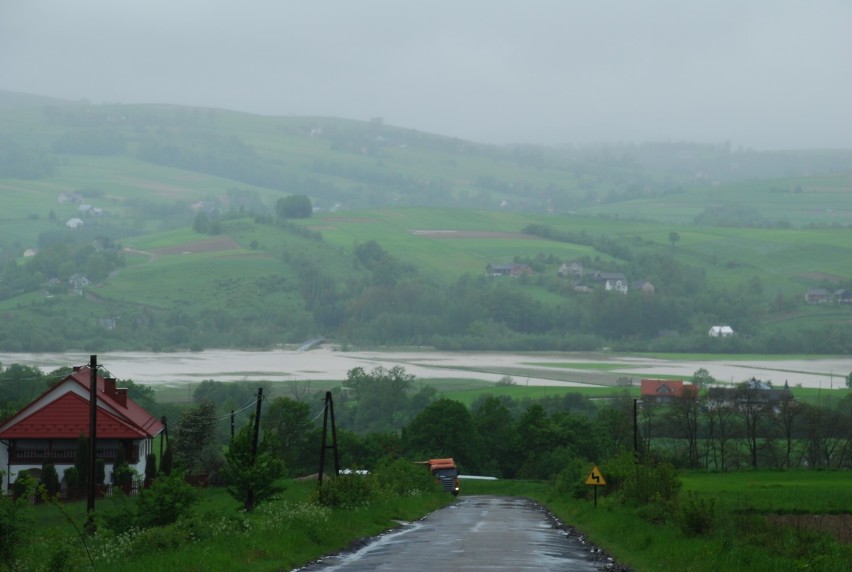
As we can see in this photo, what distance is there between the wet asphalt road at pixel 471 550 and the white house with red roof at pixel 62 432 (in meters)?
27.2

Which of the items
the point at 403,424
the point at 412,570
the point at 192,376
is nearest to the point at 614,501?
the point at 412,570

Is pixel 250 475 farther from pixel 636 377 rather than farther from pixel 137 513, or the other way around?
pixel 636 377

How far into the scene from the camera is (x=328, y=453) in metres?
97.8

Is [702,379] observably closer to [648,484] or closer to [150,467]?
[150,467]

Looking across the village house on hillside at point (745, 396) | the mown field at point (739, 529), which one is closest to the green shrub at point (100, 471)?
the mown field at point (739, 529)

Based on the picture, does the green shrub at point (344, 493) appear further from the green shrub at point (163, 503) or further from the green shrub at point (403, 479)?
the green shrub at point (163, 503)

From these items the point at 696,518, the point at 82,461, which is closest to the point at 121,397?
the point at 82,461

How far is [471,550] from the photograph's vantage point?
30734mm

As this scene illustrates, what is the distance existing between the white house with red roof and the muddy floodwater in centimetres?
6733

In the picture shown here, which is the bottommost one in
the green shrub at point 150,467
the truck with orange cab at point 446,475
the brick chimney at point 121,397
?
the truck with orange cab at point 446,475

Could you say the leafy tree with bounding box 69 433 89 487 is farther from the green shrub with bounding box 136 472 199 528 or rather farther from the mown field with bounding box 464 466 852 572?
the green shrub with bounding box 136 472 199 528

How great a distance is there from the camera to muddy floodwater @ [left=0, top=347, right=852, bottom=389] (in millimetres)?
151250

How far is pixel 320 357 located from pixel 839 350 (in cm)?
7661

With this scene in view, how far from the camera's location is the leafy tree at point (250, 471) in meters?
46.8
